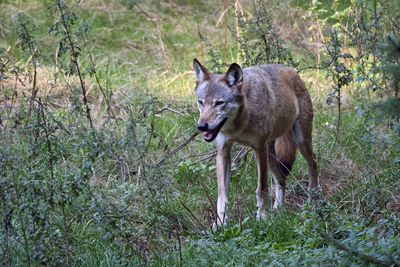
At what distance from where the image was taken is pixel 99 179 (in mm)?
6484

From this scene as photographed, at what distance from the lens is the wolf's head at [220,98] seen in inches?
220

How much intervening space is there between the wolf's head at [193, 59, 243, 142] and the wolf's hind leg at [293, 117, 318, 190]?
1.14 m

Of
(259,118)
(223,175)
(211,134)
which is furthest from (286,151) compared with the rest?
(211,134)

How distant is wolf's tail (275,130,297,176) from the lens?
653 cm

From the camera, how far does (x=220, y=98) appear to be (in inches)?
225

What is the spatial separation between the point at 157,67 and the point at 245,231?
6318 mm

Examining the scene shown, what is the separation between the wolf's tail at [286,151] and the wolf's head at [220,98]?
109cm

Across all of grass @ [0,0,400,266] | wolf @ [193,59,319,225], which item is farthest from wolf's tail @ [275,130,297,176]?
grass @ [0,0,400,266]

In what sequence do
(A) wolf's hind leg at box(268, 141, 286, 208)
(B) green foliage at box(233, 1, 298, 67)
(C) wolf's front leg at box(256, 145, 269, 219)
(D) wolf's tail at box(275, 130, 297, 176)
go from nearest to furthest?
(C) wolf's front leg at box(256, 145, 269, 219) < (A) wolf's hind leg at box(268, 141, 286, 208) < (D) wolf's tail at box(275, 130, 297, 176) < (B) green foliage at box(233, 1, 298, 67)

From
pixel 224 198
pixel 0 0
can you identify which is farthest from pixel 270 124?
pixel 0 0

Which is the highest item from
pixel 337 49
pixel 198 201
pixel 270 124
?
pixel 337 49

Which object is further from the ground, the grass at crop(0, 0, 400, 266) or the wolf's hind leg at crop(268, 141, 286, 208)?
the grass at crop(0, 0, 400, 266)

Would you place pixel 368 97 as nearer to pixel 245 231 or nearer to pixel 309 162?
pixel 309 162

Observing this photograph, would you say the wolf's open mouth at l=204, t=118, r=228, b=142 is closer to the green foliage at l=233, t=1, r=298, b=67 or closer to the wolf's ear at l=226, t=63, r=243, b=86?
the wolf's ear at l=226, t=63, r=243, b=86
